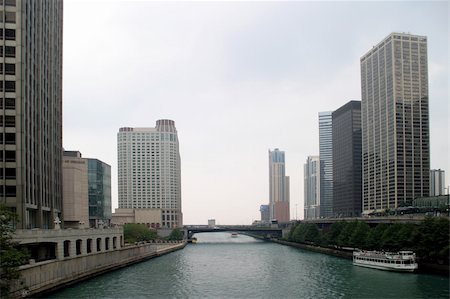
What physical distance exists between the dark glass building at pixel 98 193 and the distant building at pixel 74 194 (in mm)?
23958

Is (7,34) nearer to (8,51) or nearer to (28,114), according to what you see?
(8,51)

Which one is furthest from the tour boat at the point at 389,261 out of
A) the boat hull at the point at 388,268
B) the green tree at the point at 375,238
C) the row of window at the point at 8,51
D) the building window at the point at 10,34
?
the building window at the point at 10,34

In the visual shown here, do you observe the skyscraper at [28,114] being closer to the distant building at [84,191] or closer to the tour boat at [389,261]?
the distant building at [84,191]

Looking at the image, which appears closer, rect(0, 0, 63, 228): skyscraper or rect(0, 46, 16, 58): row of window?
rect(0, 0, 63, 228): skyscraper

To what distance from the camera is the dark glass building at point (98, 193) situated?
151 m

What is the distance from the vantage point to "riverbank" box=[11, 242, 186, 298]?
174 feet

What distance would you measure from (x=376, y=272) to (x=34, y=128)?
219ft

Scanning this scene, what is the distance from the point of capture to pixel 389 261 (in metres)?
85.2

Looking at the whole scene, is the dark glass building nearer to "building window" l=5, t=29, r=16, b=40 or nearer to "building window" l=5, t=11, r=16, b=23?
"building window" l=5, t=29, r=16, b=40

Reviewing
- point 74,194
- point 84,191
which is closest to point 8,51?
point 74,194

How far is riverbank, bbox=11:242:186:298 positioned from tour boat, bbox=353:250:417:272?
165ft

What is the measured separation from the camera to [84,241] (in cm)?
8112

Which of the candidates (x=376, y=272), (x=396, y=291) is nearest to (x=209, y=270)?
(x=376, y=272)

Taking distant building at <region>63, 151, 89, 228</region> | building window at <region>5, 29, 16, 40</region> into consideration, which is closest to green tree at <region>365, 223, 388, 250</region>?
distant building at <region>63, 151, 89, 228</region>
